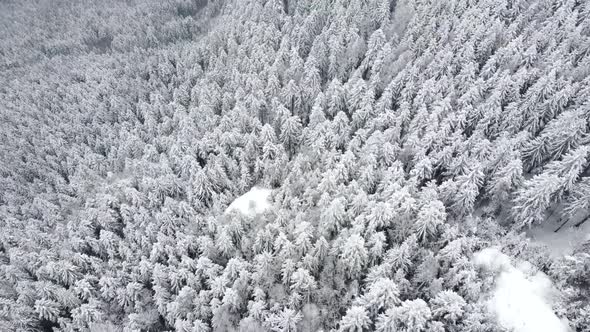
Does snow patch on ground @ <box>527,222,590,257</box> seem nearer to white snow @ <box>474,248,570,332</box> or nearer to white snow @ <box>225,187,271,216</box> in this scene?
white snow @ <box>474,248,570,332</box>

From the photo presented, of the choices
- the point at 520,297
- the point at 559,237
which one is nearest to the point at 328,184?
the point at 520,297

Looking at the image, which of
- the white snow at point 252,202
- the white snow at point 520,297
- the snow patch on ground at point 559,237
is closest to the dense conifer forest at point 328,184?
the white snow at point 520,297

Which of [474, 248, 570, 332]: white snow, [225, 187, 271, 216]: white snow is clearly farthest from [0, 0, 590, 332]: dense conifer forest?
[225, 187, 271, 216]: white snow

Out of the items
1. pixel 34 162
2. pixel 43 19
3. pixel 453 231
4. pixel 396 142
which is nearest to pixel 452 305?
pixel 453 231

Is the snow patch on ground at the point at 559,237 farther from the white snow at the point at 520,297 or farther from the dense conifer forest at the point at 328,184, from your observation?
the white snow at the point at 520,297

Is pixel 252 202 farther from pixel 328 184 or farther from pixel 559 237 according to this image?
pixel 559 237
